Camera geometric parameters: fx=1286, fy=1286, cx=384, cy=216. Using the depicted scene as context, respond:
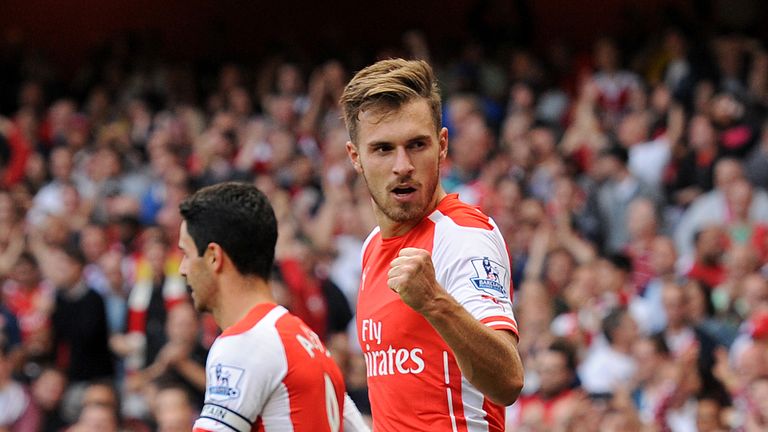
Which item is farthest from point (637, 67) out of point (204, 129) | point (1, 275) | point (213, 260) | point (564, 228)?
point (213, 260)

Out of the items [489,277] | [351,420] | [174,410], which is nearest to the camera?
[489,277]

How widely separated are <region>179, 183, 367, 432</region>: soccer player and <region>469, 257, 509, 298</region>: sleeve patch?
872 millimetres

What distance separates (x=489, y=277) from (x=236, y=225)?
115 centimetres

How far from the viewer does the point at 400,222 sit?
430 centimetres

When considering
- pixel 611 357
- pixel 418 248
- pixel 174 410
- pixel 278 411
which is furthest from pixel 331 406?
pixel 611 357

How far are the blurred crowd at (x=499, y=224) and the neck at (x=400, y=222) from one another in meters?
3.62

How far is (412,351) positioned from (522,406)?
4876 millimetres

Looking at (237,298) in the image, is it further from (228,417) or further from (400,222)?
(400,222)

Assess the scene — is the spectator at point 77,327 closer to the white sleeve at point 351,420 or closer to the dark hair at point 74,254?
the dark hair at point 74,254

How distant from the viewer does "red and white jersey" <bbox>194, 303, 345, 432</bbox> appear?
4.36 metres

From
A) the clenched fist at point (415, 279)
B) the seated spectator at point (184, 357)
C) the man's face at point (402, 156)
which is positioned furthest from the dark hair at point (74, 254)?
the clenched fist at point (415, 279)

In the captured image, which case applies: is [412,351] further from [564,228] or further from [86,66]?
[86,66]

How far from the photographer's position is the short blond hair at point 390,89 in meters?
4.14

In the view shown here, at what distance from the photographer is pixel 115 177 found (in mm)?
14719
